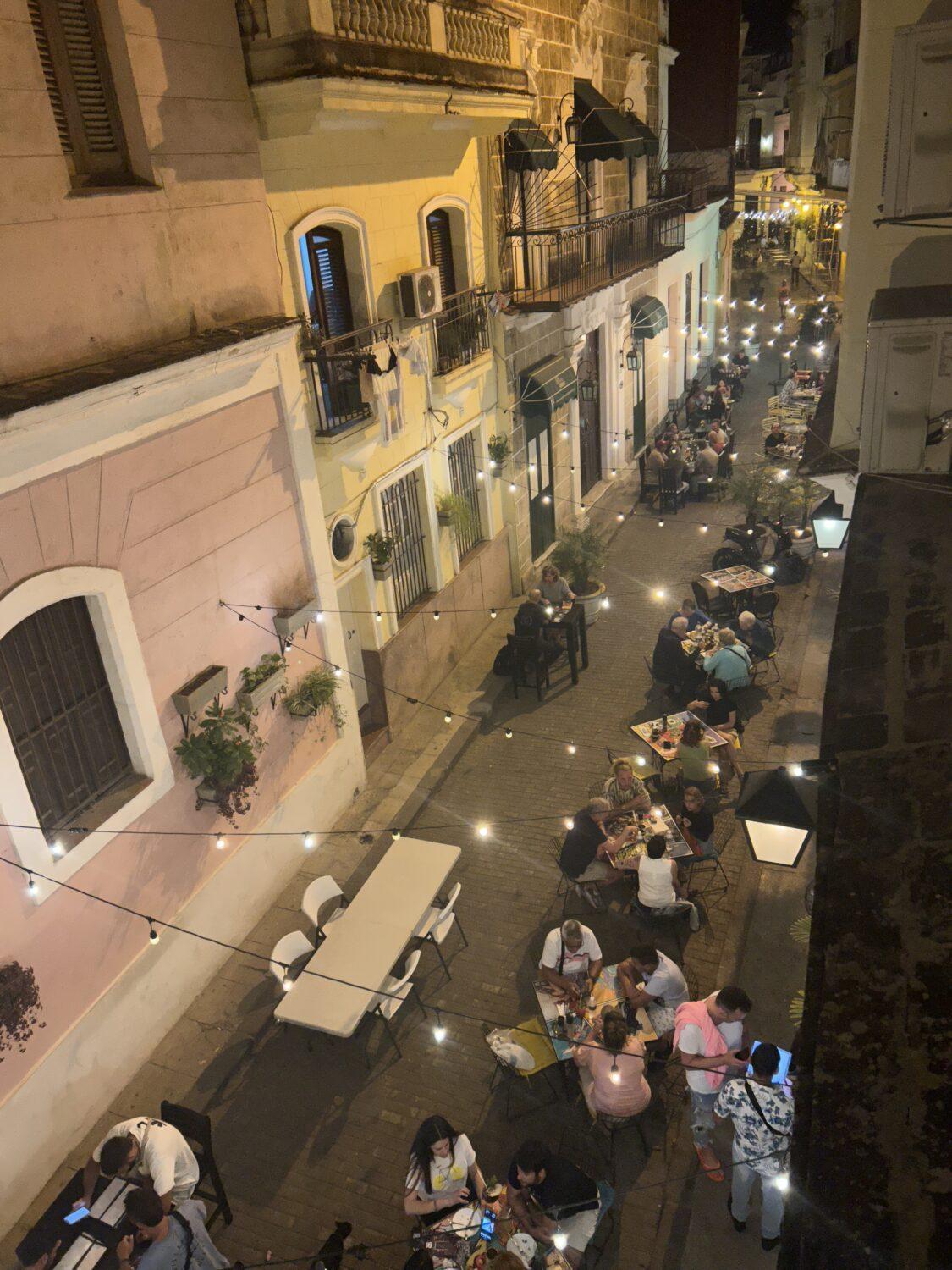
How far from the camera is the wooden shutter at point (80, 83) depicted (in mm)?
6934

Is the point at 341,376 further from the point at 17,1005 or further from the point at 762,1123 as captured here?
the point at 762,1123

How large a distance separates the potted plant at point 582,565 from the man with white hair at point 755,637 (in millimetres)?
2856

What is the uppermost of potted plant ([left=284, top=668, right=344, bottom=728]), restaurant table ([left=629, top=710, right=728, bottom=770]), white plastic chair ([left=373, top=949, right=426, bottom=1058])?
potted plant ([left=284, top=668, right=344, bottom=728])

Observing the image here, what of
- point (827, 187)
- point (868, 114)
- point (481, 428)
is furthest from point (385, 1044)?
point (827, 187)

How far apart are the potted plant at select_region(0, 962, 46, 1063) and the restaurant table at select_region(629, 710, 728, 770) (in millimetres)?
6967

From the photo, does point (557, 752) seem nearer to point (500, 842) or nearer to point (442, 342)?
point (500, 842)

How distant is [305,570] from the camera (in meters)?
10.4

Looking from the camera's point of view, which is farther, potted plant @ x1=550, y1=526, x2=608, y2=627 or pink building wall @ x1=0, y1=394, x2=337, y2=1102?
potted plant @ x1=550, y1=526, x2=608, y2=627

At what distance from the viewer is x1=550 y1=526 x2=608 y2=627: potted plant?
1536 centimetres

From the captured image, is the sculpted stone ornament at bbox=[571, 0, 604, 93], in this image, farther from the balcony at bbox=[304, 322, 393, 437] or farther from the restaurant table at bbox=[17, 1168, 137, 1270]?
the restaurant table at bbox=[17, 1168, 137, 1270]

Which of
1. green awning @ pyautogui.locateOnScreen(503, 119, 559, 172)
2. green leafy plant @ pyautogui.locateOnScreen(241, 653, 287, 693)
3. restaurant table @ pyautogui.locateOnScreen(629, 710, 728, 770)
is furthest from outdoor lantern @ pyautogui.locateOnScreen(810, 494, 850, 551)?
green awning @ pyautogui.locateOnScreen(503, 119, 559, 172)

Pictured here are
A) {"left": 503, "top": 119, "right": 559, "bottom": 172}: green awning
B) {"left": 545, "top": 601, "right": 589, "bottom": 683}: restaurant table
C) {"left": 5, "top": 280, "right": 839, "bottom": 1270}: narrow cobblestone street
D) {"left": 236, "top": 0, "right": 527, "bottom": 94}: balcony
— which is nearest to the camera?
{"left": 5, "top": 280, "right": 839, "bottom": 1270}: narrow cobblestone street

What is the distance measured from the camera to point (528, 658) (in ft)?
44.7

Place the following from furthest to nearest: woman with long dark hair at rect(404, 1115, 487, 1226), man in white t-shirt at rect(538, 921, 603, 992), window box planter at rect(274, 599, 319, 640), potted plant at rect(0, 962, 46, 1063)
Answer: window box planter at rect(274, 599, 319, 640), man in white t-shirt at rect(538, 921, 603, 992), potted plant at rect(0, 962, 46, 1063), woman with long dark hair at rect(404, 1115, 487, 1226)
